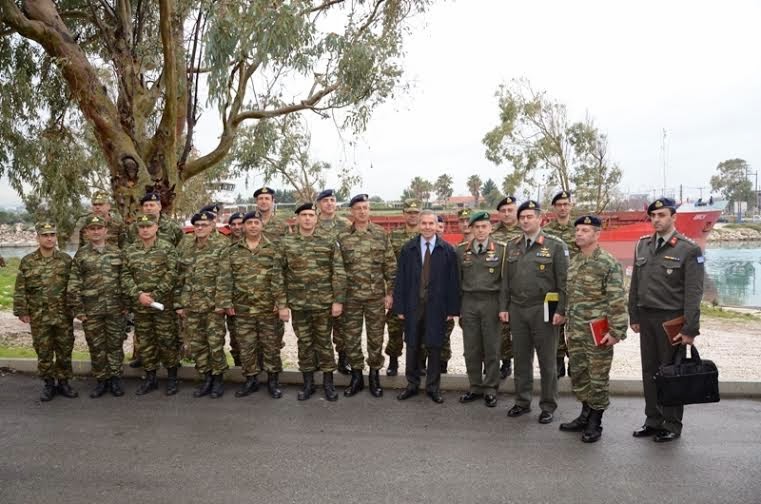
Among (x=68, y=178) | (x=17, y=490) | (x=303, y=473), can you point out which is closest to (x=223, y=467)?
(x=303, y=473)

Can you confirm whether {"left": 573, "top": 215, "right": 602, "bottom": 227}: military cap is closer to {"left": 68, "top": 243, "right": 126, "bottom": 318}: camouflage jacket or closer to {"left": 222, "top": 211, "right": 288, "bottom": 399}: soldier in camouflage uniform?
{"left": 222, "top": 211, "right": 288, "bottom": 399}: soldier in camouflage uniform

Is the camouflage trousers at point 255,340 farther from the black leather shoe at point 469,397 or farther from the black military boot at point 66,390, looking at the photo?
the black leather shoe at point 469,397

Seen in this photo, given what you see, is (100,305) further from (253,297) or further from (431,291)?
(431,291)

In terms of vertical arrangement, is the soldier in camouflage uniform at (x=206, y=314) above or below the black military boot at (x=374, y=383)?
above

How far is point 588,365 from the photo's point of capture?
4.66m

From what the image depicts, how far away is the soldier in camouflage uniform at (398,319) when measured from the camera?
6094mm

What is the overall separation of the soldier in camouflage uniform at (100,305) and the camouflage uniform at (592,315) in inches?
172

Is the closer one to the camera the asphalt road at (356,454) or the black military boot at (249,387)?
the asphalt road at (356,454)

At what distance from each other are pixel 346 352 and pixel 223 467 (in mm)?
1927

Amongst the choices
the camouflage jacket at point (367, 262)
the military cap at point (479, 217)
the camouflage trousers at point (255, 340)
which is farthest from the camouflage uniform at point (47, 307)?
the military cap at point (479, 217)

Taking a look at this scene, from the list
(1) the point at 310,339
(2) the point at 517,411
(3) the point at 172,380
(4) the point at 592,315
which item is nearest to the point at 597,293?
(4) the point at 592,315

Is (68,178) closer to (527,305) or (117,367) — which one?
(117,367)

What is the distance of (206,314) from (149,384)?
949mm

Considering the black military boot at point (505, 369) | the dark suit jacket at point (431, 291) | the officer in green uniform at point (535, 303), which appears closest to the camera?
the officer in green uniform at point (535, 303)
